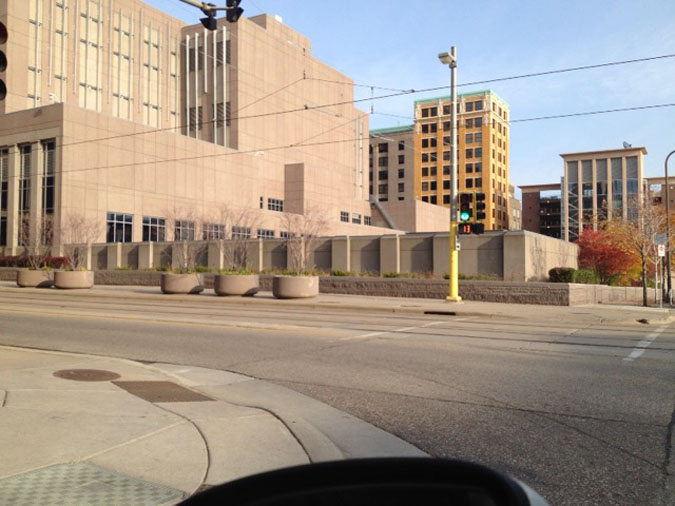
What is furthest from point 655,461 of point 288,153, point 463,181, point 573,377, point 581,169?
point 581,169

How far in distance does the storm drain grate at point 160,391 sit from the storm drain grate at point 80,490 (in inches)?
96.2

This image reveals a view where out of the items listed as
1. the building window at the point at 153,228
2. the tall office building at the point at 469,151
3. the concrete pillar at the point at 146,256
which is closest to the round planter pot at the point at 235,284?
the concrete pillar at the point at 146,256

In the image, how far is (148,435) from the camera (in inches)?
203

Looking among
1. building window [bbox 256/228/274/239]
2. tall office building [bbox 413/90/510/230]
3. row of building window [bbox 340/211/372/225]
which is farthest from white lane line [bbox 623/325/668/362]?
tall office building [bbox 413/90/510/230]

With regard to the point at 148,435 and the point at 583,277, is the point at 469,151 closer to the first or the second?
the point at 583,277

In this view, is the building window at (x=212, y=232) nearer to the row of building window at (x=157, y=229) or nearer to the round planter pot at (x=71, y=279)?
the row of building window at (x=157, y=229)

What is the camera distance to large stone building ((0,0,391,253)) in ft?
165

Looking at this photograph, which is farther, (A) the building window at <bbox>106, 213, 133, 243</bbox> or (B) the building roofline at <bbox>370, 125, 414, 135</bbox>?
(B) the building roofline at <bbox>370, 125, 414, 135</bbox>

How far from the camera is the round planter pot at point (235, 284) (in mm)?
25141

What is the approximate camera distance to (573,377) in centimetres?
834

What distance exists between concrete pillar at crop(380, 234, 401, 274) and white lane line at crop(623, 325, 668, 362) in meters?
15.5

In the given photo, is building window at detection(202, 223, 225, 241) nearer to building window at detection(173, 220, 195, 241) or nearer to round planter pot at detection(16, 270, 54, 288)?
building window at detection(173, 220, 195, 241)

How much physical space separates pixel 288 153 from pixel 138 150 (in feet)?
71.8

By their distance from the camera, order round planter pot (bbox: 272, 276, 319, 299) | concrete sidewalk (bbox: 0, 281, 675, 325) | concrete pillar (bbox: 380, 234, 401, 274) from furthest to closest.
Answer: concrete pillar (bbox: 380, 234, 401, 274) < round planter pot (bbox: 272, 276, 319, 299) < concrete sidewalk (bbox: 0, 281, 675, 325)
